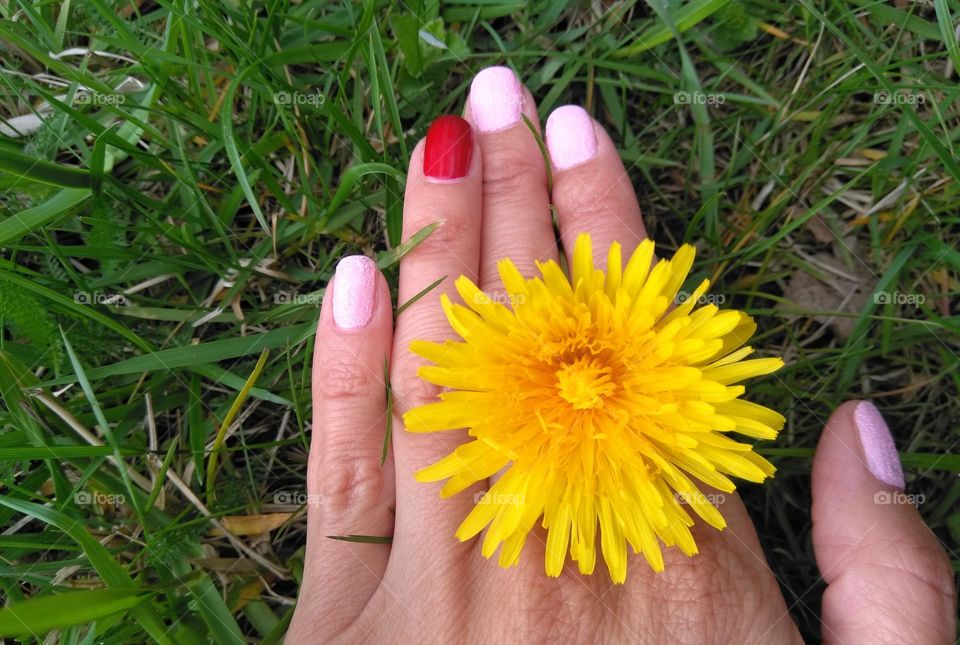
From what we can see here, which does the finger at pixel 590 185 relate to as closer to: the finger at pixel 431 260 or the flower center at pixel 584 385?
the finger at pixel 431 260

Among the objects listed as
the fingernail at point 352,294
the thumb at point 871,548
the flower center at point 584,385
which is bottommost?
the thumb at point 871,548

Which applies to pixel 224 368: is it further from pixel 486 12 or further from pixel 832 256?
pixel 832 256

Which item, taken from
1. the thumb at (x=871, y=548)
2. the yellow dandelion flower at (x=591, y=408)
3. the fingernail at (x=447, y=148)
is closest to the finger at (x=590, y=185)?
the fingernail at (x=447, y=148)

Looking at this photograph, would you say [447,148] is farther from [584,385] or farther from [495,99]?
[584,385]

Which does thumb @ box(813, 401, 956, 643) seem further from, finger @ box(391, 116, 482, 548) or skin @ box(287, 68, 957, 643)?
finger @ box(391, 116, 482, 548)

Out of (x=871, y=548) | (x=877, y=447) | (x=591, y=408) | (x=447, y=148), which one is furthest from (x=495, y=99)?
(x=871, y=548)

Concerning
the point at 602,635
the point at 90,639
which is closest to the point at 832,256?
the point at 602,635

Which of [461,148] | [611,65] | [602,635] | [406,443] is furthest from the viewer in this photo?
[611,65]

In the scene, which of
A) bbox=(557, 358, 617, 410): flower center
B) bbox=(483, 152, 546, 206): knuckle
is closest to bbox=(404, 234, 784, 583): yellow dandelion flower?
bbox=(557, 358, 617, 410): flower center
